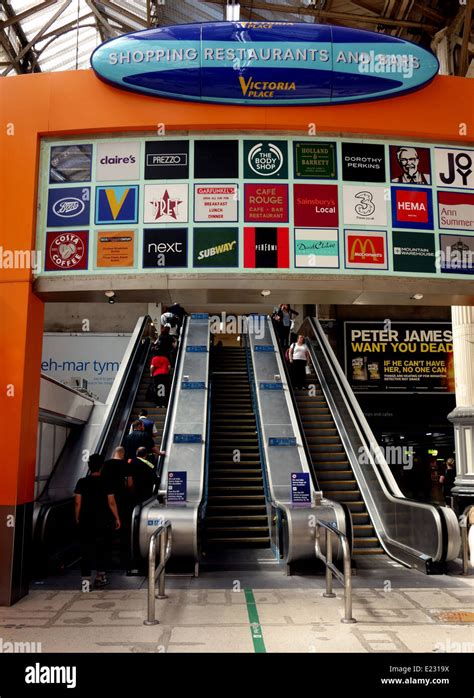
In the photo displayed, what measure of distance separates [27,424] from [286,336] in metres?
11.8

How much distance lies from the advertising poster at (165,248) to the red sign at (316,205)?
1.29 metres

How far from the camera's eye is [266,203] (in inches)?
276

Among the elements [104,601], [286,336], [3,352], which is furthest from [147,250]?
[286,336]

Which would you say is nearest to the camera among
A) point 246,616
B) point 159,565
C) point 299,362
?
point 246,616

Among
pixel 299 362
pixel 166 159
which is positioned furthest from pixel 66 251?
pixel 299 362

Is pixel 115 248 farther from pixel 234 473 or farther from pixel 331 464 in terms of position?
pixel 331 464

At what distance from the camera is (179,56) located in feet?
23.1

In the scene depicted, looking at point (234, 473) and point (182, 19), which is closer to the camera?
point (234, 473)

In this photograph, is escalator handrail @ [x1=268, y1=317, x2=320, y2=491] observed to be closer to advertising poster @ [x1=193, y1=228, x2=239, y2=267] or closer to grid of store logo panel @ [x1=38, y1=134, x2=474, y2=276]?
grid of store logo panel @ [x1=38, y1=134, x2=474, y2=276]

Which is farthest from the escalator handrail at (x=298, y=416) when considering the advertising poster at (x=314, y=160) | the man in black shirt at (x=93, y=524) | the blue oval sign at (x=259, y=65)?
the blue oval sign at (x=259, y=65)

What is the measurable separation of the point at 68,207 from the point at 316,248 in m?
2.80

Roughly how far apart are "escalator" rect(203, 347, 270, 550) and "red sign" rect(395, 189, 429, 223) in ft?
17.6

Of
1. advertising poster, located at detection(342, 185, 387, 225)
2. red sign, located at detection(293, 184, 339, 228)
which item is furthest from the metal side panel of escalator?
red sign, located at detection(293, 184, 339, 228)
